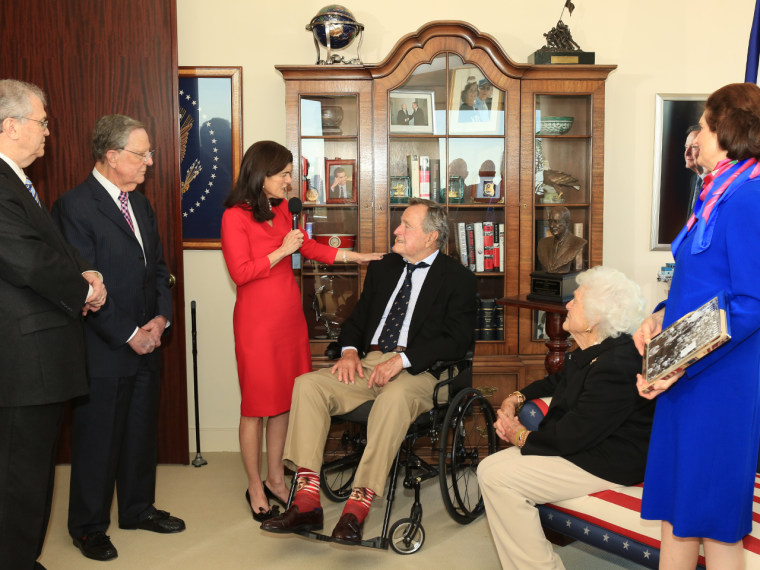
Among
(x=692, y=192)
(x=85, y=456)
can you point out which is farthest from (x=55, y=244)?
(x=692, y=192)

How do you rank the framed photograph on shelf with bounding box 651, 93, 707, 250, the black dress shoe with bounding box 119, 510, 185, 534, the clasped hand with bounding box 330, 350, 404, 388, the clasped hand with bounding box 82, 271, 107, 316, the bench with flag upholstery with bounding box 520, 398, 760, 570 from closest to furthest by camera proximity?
the bench with flag upholstery with bounding box 520, 398, 760, 570 < the clasped hand with bounding box 82, 271, 107, 316 < the clasped hand with bounding box 330, 350, 404, 388 < the black dress shoe with bounding box 119, 510, 185, 534 < the framed photograph on shelf with bounding box 651, 93, 707, 250

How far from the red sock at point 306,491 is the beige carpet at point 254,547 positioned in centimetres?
23

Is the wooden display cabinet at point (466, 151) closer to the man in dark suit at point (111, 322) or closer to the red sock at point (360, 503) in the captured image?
the man in dark suit at point (111, 322)

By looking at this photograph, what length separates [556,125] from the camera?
3.78 meters

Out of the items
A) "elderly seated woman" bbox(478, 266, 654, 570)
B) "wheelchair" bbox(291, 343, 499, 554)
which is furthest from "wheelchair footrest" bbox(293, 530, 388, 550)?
"elderly seated woman" bbox(478, 266, 654, 570)

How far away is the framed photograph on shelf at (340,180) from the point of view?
380cm

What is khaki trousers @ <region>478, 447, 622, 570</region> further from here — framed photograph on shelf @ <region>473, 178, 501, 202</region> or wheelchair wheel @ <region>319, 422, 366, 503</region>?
framed photograph on shelf @ <region>473, 178, 501, 202</region>

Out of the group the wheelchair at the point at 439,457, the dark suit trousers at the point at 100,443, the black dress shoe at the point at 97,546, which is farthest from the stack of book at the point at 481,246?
the black dress shoe at the point at 97,546

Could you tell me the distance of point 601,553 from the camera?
2.82 metres

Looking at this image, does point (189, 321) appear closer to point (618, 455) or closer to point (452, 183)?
point (452, 183)

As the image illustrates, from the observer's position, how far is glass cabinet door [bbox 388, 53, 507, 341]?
12.3 feet

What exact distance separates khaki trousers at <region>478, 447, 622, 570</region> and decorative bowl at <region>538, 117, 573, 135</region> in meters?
2.09

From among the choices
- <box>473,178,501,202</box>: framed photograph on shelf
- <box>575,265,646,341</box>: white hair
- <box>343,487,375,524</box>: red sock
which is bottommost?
<box>343,487,375,524</box>: red sock

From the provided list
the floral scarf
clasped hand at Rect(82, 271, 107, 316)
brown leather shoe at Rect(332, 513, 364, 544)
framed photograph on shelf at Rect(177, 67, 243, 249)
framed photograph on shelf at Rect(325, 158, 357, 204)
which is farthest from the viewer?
framed photograph on shelf at Rect(177, 67, 243, 249)
